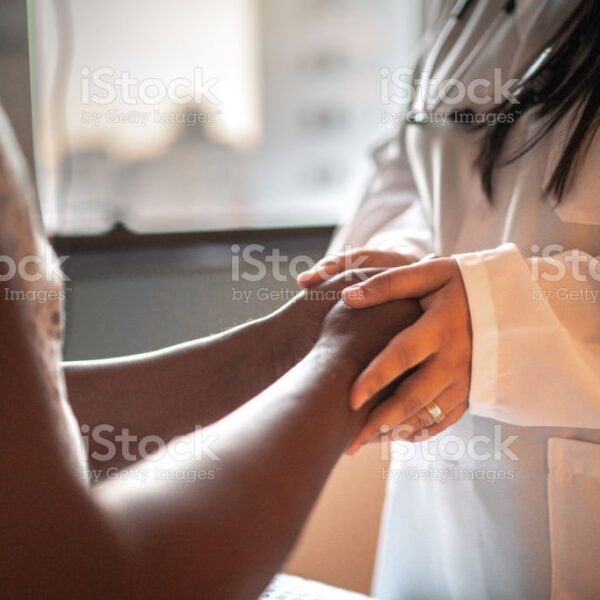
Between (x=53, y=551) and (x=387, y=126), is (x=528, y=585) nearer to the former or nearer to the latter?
(x=53, y=551)

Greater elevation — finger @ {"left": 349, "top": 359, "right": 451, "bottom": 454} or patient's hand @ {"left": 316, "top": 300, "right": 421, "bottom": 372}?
patient's hand @ {"left": 316, "top": 300, "right": 421, "bottom": 372}

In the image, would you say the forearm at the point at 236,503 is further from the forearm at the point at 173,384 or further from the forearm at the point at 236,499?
the forearm at the point at 173,384

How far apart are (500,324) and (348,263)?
0.65ft

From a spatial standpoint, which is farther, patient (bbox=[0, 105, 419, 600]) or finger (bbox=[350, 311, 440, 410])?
finger (bbox=[350, 311, 440, 410])

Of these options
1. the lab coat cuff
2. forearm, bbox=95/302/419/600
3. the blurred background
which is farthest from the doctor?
the blurred background

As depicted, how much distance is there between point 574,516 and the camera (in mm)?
721

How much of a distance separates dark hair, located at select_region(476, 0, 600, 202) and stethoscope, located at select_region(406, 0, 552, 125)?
1 centimetres

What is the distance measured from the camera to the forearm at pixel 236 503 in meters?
0.38

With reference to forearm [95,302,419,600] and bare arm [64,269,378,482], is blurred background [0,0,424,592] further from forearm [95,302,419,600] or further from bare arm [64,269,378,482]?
forearm [95,302,419,600]

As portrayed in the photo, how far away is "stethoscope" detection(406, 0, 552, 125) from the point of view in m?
0.79

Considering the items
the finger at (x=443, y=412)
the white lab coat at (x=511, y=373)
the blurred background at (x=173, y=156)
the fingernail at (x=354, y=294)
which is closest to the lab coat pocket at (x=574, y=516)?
the white lab coat at (x=511, y=373)

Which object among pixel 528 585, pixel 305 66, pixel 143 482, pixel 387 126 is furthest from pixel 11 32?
pixel 528 585

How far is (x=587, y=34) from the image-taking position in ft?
2.47

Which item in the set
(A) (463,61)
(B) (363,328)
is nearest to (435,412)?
(B) (363,328)
